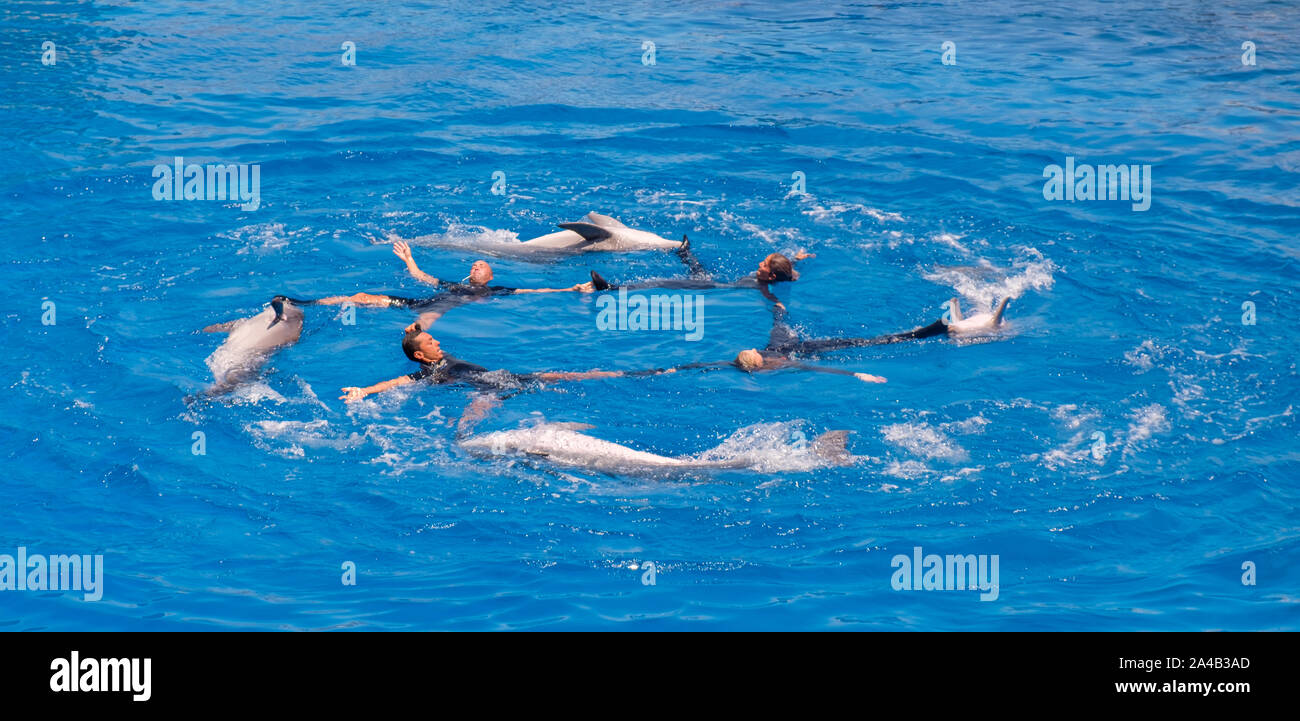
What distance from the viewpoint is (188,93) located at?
20.8 meters

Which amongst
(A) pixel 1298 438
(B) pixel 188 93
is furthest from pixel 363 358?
(B) pixel 188 93

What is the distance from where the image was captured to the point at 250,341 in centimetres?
1205

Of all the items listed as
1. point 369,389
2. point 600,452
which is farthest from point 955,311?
point 369,389

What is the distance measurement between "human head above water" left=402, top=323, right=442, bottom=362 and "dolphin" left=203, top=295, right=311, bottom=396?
5.07ft

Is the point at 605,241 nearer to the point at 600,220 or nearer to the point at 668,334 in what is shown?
the point at 600,220

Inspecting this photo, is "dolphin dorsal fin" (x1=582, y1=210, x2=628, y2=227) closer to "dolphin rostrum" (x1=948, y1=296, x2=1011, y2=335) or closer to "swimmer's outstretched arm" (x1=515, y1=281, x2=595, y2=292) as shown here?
"swimmer's outstretched arm" (x1=515, y1=281, x2=595, y2=292)

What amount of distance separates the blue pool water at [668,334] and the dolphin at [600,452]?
0.44 ft

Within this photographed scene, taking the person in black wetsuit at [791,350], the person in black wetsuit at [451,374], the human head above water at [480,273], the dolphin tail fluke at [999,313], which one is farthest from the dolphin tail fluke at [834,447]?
the human head above water at [480,273]

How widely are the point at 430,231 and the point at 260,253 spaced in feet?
7.51

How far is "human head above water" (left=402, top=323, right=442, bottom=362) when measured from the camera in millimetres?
11586

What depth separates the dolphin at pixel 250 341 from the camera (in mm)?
11547

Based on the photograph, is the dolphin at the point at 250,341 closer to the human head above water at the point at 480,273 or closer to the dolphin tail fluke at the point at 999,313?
the human head above water at the point at 480,273

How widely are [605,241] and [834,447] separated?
213 inches

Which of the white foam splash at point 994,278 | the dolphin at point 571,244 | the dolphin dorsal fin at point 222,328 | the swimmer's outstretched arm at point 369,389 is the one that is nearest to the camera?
the swimmer's outstretched arm at point 369,389
